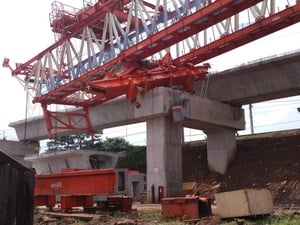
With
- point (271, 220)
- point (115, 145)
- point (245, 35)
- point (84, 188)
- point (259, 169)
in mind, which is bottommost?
point (271, 220)

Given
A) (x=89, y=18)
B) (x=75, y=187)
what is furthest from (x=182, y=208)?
(x=89, y=18)

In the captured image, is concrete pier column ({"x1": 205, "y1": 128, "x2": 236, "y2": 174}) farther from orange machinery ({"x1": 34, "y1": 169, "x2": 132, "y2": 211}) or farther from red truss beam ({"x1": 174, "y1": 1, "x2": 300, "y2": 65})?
orange machinery ({"x1": 34, "y1": 169, "x2": 132, "y2": 211})

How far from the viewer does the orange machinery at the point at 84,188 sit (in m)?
16.7

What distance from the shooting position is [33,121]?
40.7 meters

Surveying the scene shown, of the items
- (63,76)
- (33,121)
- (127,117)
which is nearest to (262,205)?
(127,117)

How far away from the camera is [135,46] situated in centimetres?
2359

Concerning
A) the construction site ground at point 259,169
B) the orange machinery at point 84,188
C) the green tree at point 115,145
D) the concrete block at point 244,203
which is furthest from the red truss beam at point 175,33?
the green tree at point 115,145

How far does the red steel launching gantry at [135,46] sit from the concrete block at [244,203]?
9.18 m

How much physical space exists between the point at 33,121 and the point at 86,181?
969 inches

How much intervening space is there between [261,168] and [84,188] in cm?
1430

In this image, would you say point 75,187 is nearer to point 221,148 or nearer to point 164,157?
point 164,157

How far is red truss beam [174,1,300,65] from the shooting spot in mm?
19891

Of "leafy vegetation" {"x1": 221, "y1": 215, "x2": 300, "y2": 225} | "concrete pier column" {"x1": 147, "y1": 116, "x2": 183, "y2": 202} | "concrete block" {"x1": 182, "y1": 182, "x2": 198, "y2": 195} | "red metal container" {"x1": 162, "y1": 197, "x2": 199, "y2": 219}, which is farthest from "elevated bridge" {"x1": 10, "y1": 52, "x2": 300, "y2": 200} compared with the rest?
"leafy vegetation" {"x1": 221, "y1": 215, "x2": 300, "y2": 225}

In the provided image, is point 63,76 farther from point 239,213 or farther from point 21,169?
point 21,169
